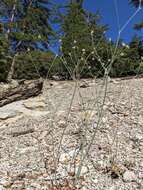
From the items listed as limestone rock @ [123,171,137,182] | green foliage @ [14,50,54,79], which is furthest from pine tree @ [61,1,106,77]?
limestone rock @ [123,171,137,182]

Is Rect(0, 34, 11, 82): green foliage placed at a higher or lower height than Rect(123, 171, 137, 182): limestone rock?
higher

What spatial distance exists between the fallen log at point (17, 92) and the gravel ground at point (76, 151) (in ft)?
6.36

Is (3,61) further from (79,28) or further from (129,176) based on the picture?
(129,176)

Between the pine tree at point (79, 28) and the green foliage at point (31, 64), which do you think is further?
the pine tree at point (79, 28)

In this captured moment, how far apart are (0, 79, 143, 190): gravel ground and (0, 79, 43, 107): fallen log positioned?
76.3 inches

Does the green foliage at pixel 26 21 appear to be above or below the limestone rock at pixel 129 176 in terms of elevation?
above

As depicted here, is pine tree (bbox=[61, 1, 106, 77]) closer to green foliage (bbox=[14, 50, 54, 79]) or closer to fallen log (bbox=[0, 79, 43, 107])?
green foliage (bbox=[14, 50, 54, 79])

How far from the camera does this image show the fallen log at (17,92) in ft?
30.3

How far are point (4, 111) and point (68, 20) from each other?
449 inches

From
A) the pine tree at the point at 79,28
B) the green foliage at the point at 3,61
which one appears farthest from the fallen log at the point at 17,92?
the pine tree at the point at 79,28

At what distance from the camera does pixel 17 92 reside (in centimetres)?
957

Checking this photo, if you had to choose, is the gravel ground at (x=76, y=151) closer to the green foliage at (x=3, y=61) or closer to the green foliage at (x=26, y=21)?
the green foliage at (x=3, y=61)

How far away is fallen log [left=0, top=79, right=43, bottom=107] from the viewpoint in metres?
9.23

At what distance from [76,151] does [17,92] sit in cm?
485
